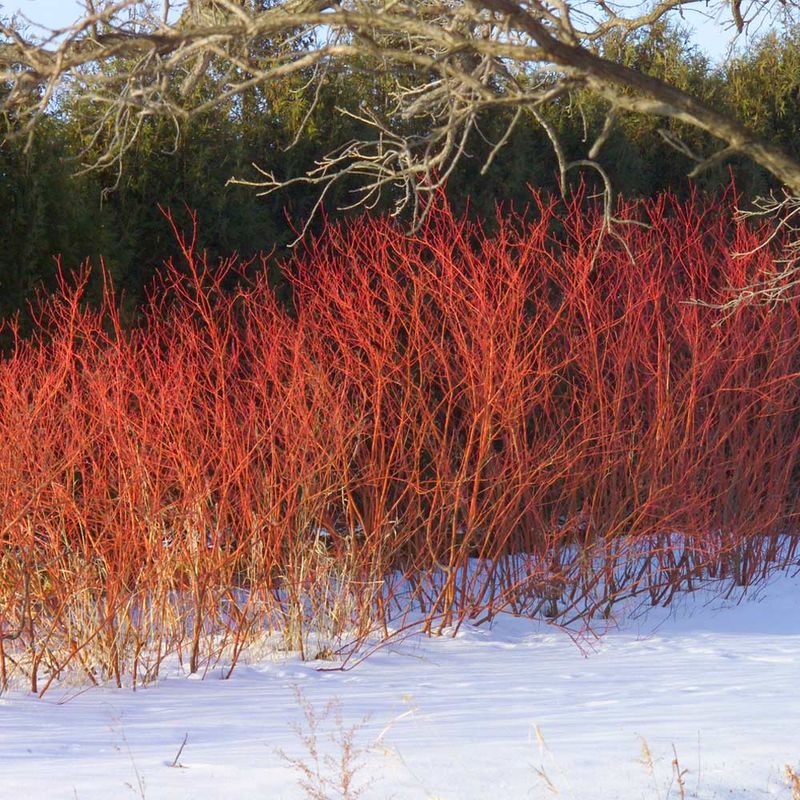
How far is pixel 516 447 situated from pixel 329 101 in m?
3.19

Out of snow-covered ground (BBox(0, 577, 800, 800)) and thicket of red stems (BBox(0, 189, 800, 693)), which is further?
thicket of red stems (BBox(0, 189, 800, 693))

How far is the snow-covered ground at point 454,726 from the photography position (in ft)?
10.9

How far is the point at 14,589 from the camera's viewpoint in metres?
4.82

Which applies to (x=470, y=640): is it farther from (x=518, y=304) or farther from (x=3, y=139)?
(x=3, y=139)

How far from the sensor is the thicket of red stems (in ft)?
15.8

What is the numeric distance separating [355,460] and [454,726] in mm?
2379

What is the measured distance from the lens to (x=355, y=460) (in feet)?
20.1

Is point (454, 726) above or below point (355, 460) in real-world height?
below

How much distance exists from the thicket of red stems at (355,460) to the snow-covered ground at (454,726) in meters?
0.37

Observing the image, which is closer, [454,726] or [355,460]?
[454,726]

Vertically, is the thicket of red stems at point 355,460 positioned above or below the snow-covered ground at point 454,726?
above

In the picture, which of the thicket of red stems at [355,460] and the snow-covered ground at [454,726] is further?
the thicket of red stems at [355,460]

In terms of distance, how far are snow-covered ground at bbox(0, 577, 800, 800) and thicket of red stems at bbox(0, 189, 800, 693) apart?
367 mm

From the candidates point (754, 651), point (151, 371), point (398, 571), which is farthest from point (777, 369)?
point (151, 371)
